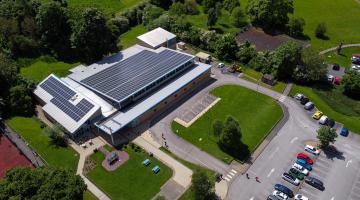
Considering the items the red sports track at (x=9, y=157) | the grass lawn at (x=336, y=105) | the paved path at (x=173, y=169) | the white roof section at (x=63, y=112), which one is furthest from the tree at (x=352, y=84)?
the red sports track at (x=9, y=157)

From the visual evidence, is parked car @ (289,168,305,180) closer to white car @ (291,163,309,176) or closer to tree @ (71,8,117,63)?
white car @ (291,163,309,176)

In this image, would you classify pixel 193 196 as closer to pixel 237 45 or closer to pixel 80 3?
pixel 237 45

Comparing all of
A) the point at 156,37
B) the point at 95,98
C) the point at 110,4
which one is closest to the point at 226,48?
the point at 156,37

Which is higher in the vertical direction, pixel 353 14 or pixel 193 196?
pixel 353 14

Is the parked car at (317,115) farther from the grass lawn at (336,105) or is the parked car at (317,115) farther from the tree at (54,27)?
the tree at (54,27)

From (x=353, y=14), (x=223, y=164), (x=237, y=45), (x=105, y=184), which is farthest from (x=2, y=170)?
(x=353, y=14)

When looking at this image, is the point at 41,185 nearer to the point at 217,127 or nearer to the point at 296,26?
the point at 217,127
